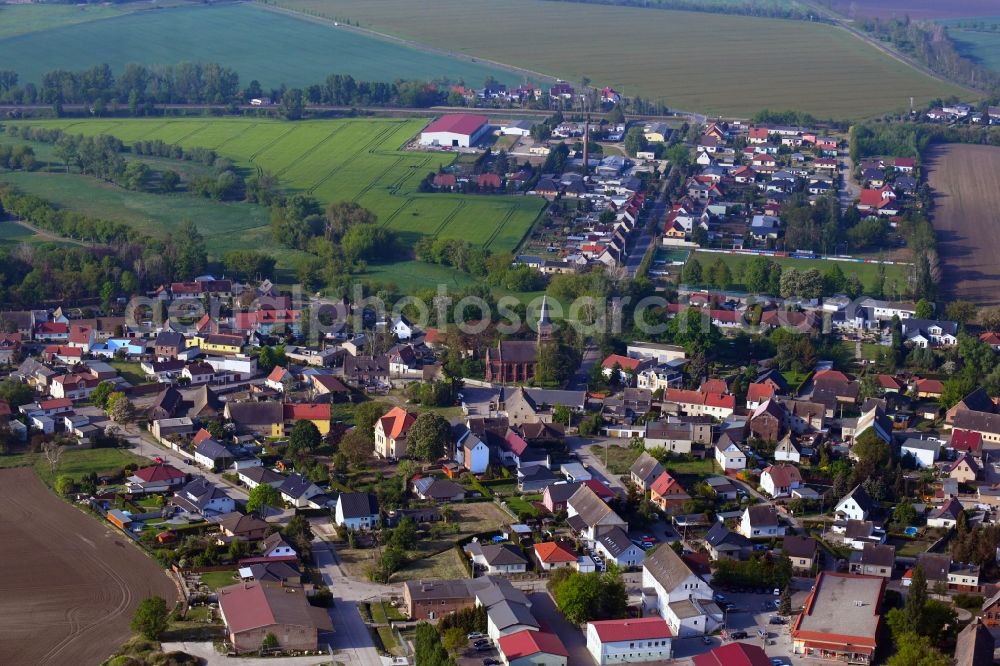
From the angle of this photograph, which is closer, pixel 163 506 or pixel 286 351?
pixel 163 506

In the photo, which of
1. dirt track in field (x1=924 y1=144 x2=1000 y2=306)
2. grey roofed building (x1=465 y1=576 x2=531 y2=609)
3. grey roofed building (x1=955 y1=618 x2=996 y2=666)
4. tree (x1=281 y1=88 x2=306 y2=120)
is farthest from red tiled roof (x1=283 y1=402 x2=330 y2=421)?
tree (x1=281 y1=88 x2=306 y2=120)

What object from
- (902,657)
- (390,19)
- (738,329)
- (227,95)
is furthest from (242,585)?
(390,19)

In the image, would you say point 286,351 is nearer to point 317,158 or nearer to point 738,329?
point 738,329

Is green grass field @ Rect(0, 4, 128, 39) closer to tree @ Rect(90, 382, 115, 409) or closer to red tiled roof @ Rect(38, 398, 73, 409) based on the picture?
tree @ Rect(90, 382, 115, 409)

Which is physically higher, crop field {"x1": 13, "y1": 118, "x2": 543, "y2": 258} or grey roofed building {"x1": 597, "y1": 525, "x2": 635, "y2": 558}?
crop field {"x1": 13, "y1": 118, "x2": 543, "y2": 258}

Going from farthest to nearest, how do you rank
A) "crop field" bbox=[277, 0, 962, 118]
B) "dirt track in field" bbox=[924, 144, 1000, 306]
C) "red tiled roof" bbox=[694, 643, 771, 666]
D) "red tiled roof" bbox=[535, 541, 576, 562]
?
"crop field" bbox=[277, 0, 962, 118] < "dirt track in field" bbox=[924, 144, 1000, 306] < "red tiled roof" bbox=[535, 541, 576, 562] < "red tiled roof" bbox=[694, 643, 771, 666]

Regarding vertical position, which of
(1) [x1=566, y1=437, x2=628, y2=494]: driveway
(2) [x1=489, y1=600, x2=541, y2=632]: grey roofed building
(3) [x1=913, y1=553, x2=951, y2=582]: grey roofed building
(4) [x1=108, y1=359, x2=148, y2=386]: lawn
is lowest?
(4) [x1=108, y1=359, x2=148, y2=386]: lawn
